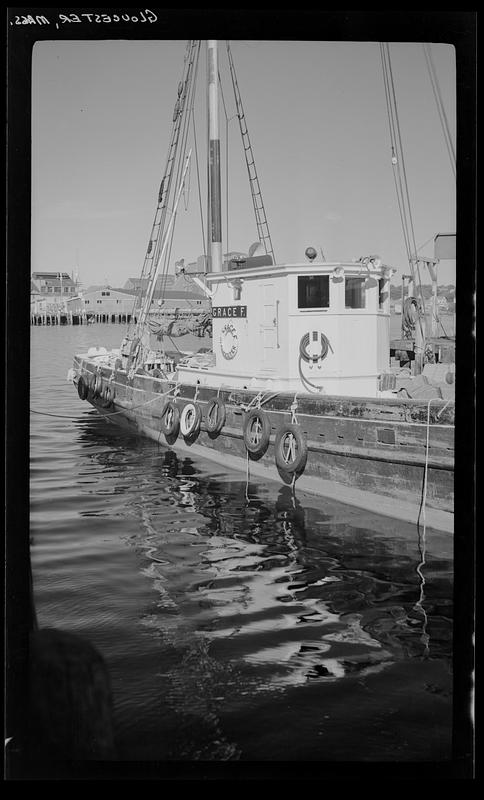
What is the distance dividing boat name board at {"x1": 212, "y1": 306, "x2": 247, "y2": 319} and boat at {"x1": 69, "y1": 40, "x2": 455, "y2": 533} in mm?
23

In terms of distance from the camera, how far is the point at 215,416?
11992 mm

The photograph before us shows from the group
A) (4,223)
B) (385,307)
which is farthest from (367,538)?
(4,223)

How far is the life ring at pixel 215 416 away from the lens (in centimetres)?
1193

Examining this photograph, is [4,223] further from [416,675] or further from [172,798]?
[416,675]

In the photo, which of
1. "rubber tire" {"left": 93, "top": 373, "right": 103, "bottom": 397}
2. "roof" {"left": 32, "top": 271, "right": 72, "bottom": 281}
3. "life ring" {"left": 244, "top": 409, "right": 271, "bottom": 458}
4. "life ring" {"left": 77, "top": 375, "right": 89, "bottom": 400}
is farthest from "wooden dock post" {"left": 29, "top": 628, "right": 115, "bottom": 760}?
"life ring" {"left": 77, "top": 375, "right": 89, "bottom": 400}

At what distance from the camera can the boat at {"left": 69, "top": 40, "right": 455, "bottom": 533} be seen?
8969mm

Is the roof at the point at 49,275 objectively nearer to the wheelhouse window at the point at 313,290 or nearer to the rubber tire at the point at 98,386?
the wheelhouse window at the point at 313,290

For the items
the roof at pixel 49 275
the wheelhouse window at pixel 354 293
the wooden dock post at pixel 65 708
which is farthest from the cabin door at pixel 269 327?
the wooden dock post at pixel 65 708

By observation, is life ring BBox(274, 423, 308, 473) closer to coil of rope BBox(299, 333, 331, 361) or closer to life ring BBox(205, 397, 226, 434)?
coil of rope BBox(299, 333, 331, 361)

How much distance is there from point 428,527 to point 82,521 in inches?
158

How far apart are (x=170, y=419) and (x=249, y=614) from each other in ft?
23.1

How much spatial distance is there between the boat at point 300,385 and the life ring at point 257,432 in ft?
0.05

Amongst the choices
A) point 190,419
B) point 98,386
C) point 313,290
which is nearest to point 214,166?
point 313,290

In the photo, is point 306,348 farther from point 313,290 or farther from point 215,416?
point 215,416
